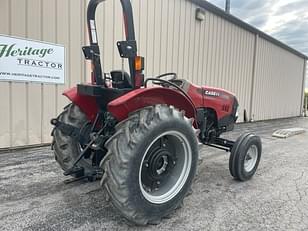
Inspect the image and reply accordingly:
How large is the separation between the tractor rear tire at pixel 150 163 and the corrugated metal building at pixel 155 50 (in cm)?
323

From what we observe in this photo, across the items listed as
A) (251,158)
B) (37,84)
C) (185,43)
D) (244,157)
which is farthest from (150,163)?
(185,43)

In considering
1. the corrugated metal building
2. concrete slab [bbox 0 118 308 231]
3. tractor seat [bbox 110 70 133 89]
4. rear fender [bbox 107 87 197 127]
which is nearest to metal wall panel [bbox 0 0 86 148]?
the corrugated metal building

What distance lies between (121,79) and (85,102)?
23.2 inches

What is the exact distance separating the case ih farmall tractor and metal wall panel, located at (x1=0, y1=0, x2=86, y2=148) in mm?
2133

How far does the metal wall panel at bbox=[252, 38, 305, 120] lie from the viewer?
11.7 meters

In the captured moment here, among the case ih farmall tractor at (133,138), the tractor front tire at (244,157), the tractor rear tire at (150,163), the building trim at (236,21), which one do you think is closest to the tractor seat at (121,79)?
the case ih farmall tractor at (133,138)

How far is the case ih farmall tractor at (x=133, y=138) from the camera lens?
203 centimetres

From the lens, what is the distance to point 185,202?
2.73 metres

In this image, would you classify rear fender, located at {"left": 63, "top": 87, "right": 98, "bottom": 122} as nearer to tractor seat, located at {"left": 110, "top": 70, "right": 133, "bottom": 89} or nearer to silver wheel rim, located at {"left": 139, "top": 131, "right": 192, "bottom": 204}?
tractor seat, located at {"left": 110, "top": 70, "right": 133, "bottom": 89}

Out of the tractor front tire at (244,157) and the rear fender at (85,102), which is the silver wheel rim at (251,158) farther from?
the rear fender at (85,102)

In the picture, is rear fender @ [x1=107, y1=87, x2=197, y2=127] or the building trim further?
the building trim

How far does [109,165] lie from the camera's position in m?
2.02

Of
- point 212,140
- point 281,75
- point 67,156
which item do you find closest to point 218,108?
point 212,140

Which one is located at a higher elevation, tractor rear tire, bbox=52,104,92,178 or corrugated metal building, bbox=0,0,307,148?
corrugated metal building, bbox=0,0,307,148
